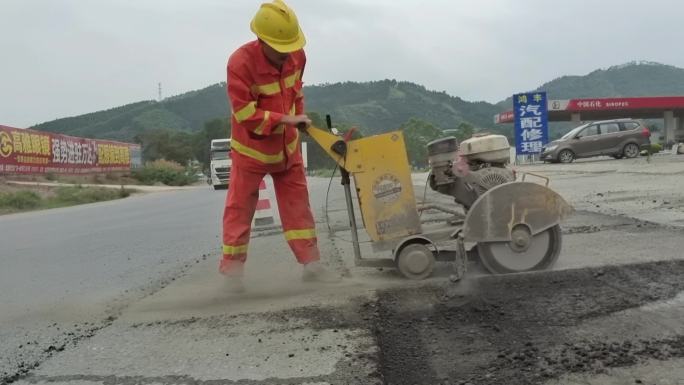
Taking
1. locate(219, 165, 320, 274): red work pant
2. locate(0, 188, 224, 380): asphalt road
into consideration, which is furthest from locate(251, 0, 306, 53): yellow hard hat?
locate(0, 188, 224, 380): asphalt road

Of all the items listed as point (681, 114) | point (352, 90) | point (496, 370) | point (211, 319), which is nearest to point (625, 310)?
point (496, 370)

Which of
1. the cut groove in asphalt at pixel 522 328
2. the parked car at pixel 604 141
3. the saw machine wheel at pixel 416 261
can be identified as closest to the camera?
the cut groove in asphalt at pixel 522 328

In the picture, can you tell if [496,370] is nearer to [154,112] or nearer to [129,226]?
[129,226]

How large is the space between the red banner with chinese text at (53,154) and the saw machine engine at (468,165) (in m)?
25.9

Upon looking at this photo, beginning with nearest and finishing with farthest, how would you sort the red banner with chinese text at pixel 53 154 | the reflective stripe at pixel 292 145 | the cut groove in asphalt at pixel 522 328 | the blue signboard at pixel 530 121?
the cut groove in asphalt at pixel 522 328 → the reflective stripe at pixel 292 145 → the blue signboard at pixel 530 121 → the red banner with chinese text at pixel 53 154

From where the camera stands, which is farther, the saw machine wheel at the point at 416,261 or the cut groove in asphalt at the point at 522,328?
the saw machine wheel at the point at 416,261

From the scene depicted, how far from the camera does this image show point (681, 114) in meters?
49.1

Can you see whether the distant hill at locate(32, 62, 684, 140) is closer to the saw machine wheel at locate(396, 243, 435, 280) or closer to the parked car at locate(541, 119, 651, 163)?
the parked car at locate(541, 119, 651, 163)

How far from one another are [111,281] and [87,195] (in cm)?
2200

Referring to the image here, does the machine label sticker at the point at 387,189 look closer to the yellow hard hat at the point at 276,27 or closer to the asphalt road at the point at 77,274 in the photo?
the yellow hard hat at the point at 276,27

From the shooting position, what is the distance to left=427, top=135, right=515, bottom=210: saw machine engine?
396 centimetres

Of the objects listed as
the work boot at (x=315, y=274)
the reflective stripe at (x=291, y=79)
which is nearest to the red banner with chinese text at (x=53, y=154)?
the reflective stripe at (x=291, y=79)

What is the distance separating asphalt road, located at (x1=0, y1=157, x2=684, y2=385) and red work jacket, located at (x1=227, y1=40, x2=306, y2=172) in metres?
0.91

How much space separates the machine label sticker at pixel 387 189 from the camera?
3.78 metres
